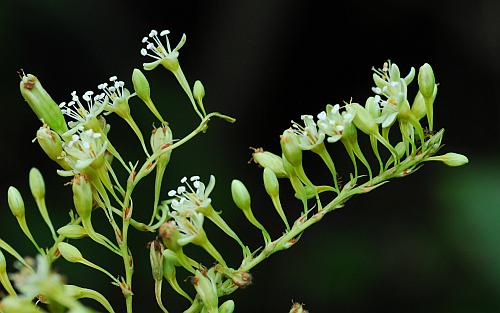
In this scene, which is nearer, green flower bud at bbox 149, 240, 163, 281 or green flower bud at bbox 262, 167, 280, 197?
green flower bud at bbox 149, 240, 163, 281

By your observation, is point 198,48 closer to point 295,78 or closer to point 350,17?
point 295,78

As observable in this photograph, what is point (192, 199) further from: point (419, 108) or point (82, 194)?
point (419, 108)

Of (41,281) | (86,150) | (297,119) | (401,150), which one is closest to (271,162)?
(401,150)

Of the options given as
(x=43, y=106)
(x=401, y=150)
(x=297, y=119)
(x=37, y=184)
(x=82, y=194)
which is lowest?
(x=401, y=150)

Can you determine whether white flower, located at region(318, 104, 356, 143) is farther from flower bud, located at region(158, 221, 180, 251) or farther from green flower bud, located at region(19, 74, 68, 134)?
green flower bud, located at region(19, 74, 68, 134)

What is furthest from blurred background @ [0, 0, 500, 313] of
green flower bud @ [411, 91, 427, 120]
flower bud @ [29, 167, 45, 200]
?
flower bud @ [29, 167, 45, 200]

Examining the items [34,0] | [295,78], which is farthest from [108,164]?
[295,78]

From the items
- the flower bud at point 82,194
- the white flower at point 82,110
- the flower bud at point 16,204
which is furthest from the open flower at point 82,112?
the flower bud at point 16,204
